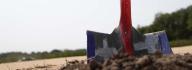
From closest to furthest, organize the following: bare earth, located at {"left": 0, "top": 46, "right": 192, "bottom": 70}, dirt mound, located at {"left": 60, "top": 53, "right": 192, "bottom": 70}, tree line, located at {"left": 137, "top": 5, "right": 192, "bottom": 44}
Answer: dirt mound, located at {"left": 60, "top": 53, "right": 192, "bottom": 70}
bare earth, located at {"left": 0, "top": 46, "right": 192, "bottom": 70}
tree line, located at {"left": 137, "top": 5, "right": 192, "bottom": 44}

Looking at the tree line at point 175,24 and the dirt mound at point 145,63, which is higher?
the tree line at point 175,24

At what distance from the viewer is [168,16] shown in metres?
59.9

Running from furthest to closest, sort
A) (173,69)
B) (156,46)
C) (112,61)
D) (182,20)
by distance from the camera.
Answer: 1. (182,20)
2. (156,46)
3. (112,61)
4. (173,69)

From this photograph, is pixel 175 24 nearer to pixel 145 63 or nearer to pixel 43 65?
pixel 43 65

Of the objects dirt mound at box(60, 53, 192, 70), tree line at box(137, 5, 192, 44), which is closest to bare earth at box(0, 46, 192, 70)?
dirt mound at box(60, 53, 192, 70)

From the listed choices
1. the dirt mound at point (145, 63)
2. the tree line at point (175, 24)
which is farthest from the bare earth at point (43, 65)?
the tree line at point (175, 24)

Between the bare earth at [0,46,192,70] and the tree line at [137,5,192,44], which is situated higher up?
the tree line at [137,5,192,44]

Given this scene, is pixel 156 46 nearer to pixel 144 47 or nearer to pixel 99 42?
pixel 144 47

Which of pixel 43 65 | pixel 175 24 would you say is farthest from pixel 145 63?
pixel 175 24

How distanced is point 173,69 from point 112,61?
1078 millimetres

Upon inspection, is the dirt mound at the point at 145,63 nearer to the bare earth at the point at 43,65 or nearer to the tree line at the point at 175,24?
the bare earth at the point at 43,65

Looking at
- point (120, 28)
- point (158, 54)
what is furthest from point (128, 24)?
point (158, 54)

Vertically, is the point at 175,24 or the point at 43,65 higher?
the point at 175,24

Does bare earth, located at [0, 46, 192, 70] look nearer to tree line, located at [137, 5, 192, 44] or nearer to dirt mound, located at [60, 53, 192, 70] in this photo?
dirt mound, located at [60, 53, 192, 70]
